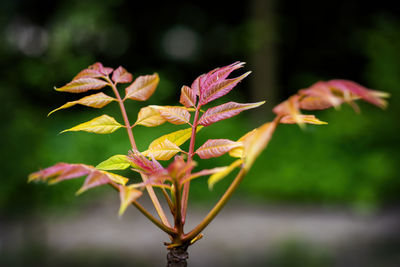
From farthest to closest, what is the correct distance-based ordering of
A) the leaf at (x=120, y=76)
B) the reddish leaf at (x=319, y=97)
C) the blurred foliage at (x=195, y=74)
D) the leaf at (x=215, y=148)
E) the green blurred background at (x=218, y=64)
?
the green blurred background at (x=218, y=64) < the blurred foliage at (x=195, y=74) < the leaf at (x=120, y=76) < the leaf at (x=215, y=148) < the reddish leaf at (x=319, y=97)

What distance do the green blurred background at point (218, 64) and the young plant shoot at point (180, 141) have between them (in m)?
3.85

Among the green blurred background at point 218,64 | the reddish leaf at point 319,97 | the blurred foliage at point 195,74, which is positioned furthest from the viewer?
the green blurred background at point 218,64

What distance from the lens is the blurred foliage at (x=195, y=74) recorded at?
180 inches

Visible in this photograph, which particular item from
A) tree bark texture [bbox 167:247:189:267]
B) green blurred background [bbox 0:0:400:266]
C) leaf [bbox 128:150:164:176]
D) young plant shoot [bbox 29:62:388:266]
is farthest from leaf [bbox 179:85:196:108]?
green blurred background [bbox 0:0:400:266]

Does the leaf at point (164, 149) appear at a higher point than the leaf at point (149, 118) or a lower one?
lower

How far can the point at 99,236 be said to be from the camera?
18.2 feet

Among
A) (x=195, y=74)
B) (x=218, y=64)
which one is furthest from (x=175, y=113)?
(x=218, y=64)

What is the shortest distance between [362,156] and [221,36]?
17.0 feet

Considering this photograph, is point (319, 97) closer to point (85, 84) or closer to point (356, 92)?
point (356, 92)

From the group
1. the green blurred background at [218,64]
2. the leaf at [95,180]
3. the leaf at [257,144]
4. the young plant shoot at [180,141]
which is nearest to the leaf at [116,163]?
the young plant shoot at [180,141]

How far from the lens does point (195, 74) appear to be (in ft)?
32.1

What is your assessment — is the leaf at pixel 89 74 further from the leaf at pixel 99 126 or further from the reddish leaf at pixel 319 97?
the reddish leaf at pixel 319 97

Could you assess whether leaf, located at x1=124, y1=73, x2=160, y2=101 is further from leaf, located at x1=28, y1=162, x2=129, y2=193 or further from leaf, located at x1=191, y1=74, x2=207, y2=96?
leaf, located at x1=28, y1=162, x2=129, y2=193

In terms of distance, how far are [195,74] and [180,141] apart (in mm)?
9260
